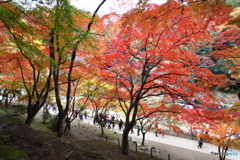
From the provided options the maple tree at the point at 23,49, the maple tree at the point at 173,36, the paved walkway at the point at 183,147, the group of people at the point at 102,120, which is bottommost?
the paved walkway at the point at 183,147

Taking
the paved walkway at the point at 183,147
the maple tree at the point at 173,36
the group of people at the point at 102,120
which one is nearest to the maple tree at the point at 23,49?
the maple tree at the point at 173,36

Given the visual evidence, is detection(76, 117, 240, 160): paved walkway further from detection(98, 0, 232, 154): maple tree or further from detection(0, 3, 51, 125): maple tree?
detection(0, 3, 51, 125): maple tree

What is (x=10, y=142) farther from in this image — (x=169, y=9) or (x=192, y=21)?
(x=192, y=21)

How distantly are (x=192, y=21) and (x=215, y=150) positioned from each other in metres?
12.5

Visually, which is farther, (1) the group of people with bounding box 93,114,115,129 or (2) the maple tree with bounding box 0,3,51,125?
(1) the group of people with bounding box 93,114,115,129

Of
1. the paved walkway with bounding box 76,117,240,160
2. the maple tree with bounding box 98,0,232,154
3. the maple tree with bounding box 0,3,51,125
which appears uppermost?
the maple tree with bounding box 98,0,232,154

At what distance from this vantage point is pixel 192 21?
4887 millimetres

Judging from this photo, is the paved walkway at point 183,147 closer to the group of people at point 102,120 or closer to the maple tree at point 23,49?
the group of people at point 102,120

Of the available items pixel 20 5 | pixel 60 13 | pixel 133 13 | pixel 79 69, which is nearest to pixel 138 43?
pixel 133 13

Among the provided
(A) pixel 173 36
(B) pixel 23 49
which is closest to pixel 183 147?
(A) pixel 173 36

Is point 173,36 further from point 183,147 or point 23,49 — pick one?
point 183,147

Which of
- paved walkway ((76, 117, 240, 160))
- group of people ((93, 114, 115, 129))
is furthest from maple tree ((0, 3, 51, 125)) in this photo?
paved walkway ((76, 117, 240, 160))

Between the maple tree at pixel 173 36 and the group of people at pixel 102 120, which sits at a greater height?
the maple tree at pixel 173 36

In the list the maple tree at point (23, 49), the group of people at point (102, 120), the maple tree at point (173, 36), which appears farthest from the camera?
the group of people at point (102, 120)
